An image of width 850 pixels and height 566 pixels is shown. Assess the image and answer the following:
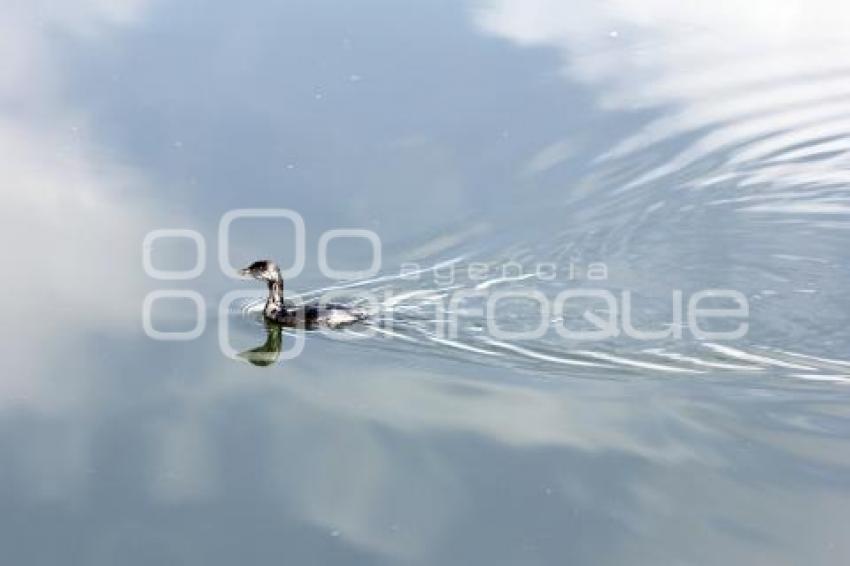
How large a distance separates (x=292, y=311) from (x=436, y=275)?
104cm

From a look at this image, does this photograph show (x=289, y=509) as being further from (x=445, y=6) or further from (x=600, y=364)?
(x=445, y=6)

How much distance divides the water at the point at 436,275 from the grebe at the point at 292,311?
12 cm

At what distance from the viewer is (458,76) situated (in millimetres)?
13992

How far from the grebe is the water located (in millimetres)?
121

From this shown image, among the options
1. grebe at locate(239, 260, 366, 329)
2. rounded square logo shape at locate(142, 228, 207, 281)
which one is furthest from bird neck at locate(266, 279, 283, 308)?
rounded square logo shape at locate(142, 228, 207, 281)

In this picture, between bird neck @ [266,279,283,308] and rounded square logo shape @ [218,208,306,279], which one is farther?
rounded square logo shape @ [218,208,306,279]

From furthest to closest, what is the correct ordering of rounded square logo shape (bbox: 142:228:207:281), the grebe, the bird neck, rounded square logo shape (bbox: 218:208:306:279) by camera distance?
rounded square logo shape (bbox: 218:208:306:279), rounded square logo shape (bbox: 142:228:207:281), the bird neck, the grebe

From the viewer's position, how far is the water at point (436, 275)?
27.3 ft

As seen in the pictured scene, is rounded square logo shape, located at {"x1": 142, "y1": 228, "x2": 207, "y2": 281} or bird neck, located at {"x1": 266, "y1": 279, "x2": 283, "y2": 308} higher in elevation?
rounded square logo shape, located at {"x1": 142, "y1": 228, "x2": 207, "y2": 281}

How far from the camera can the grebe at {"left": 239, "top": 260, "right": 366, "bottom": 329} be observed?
10.7 meters

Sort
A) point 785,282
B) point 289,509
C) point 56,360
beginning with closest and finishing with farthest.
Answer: point 289,509
point 56,360
point 785,282

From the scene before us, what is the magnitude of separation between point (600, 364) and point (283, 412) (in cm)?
205

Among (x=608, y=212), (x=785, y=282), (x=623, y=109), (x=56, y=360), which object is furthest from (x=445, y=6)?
(x=56, y=360)

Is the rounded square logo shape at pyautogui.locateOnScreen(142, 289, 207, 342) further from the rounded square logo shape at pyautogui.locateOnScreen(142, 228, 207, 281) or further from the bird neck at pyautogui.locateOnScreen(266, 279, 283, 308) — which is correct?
the bird neck at pyautogui.locateOnScreen(266, 279, 283, 308)
